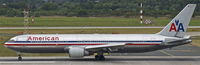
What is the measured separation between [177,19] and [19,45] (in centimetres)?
1570

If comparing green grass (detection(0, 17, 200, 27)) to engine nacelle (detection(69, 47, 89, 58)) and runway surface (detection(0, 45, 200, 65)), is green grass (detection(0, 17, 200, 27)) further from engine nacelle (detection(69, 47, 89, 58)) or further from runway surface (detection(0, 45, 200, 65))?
engine nacelle (detection(69, 47, 89, 58))

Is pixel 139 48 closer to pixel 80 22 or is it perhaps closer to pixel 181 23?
pixel 181 23

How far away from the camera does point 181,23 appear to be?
42406 millimetres

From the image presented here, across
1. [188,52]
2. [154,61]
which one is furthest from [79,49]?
[188,52]

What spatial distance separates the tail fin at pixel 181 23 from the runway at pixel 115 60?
256cm

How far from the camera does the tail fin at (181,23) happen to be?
42.2 metres

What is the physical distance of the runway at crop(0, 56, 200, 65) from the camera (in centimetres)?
3934

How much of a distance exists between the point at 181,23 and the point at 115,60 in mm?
7466

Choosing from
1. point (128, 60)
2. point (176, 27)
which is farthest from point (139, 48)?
point (176, 27)

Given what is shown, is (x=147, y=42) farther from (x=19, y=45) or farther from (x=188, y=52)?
(x=19, y=45)

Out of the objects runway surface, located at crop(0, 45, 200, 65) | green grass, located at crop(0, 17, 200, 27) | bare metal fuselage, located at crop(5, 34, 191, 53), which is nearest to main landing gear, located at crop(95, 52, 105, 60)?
runway surface, located at crop(0, 45, 200, 65)

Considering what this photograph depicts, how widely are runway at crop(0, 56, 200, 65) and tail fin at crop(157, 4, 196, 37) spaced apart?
2.56 metres

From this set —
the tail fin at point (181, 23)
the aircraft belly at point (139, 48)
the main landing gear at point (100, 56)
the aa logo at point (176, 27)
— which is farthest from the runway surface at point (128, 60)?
the aa logo at point (176, 27)

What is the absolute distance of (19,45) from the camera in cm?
4197
